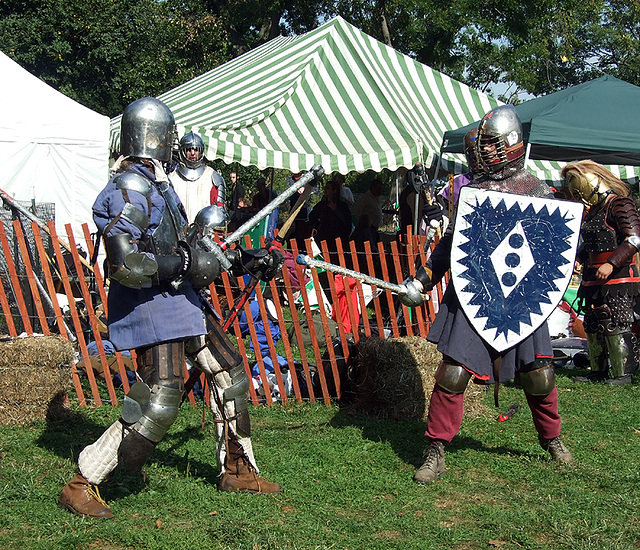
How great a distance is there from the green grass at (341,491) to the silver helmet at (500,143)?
154 centimetres

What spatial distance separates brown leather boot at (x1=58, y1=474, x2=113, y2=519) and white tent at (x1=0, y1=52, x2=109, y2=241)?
6.21 m

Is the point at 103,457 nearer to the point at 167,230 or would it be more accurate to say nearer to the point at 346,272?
the point at 167,230

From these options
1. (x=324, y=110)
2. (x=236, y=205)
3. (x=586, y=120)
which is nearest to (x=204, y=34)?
(x=236, y=205)

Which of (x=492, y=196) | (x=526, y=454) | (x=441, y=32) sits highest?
(x=441, y=32)

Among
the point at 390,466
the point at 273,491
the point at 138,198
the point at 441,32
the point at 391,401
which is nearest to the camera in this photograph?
the point at 138,198

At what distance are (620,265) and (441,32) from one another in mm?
15380

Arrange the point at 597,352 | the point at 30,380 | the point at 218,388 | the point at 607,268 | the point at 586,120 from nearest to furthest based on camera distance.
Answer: the point at 218,388 → the point at 30,380 → the point at 607,268 → the point at 597,352 → the point at 586,120

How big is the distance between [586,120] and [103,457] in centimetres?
608

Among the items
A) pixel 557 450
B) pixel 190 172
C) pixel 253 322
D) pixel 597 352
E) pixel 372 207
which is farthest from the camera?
pixel 372 207

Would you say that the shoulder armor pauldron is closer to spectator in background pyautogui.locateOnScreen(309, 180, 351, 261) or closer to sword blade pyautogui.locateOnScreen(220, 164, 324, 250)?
sword blade pyautogui.locateOnScreen(220, 164, 324, 250)

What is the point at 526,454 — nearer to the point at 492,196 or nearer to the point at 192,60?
the point at 492,196

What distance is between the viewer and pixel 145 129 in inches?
119

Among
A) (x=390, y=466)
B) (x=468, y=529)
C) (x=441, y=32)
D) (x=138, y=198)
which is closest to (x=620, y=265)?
(x=390, y=466)

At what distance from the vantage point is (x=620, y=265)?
215 inches
